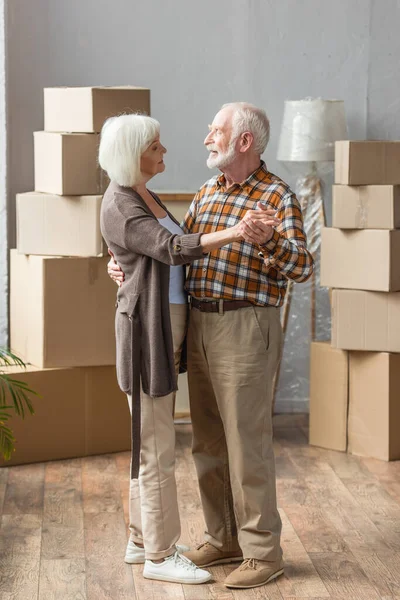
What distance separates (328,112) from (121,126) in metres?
2.05

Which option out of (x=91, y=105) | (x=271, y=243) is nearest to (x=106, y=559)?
(x=271, y=243)

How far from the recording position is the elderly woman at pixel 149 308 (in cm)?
271

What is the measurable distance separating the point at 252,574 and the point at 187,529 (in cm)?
53

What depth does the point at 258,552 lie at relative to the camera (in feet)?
9.55

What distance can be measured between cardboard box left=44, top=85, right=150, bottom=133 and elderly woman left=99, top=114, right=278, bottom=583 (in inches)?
49.2

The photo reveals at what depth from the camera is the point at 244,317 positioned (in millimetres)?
2836

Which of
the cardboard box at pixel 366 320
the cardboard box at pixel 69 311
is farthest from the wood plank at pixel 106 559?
the cardboard box at pixel 366 320

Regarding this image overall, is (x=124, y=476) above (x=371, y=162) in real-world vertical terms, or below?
below

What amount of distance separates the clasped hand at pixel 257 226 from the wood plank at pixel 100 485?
1.44 metres

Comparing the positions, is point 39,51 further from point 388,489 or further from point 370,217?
point 388,489

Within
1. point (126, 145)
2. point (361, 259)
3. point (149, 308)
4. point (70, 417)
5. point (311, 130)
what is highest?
point (311, 130)

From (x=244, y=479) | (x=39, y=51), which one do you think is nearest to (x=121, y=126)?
(x=244, y=479)

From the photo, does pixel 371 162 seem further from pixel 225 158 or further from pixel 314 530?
pixel 314 530

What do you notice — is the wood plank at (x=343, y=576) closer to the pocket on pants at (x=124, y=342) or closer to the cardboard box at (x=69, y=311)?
the pocket on pants at (x=124, y=342)
